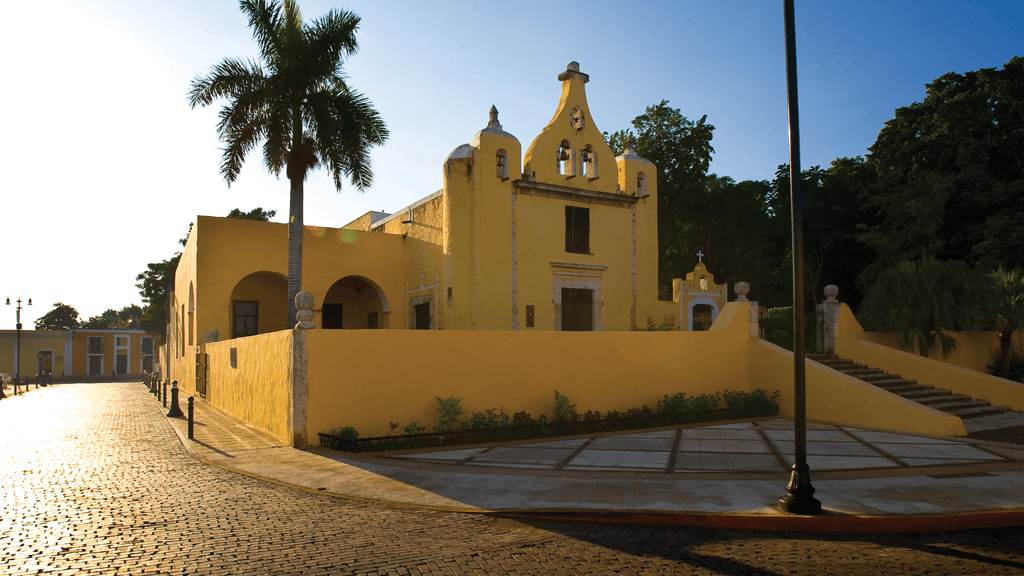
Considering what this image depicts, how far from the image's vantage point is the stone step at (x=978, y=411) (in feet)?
46.8

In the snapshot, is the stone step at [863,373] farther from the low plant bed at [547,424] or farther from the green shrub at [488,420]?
the green shrub at [488,420]

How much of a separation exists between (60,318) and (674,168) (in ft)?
262

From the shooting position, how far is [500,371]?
40.1 ft

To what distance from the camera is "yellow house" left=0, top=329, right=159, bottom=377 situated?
178 ft

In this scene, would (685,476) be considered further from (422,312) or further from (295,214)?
(422,312)

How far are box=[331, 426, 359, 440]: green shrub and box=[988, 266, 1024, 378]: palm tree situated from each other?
17.8 meters

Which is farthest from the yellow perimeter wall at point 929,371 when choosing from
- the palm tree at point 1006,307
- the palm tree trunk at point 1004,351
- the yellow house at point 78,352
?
the yellow house at point 78,352

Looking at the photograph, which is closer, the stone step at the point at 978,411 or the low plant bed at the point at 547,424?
the low plant bed at the point at 547,424

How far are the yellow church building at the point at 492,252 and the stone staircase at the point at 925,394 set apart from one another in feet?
26.5

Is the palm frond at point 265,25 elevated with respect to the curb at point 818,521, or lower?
elevated

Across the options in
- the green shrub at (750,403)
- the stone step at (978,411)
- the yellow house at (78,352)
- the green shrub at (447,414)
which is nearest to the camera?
the green shrub at (447,414)

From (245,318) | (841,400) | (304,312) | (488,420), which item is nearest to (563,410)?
(488,420)

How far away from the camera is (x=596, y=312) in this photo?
2233 cm

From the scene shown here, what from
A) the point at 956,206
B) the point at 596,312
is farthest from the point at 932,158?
the point at 596,312
